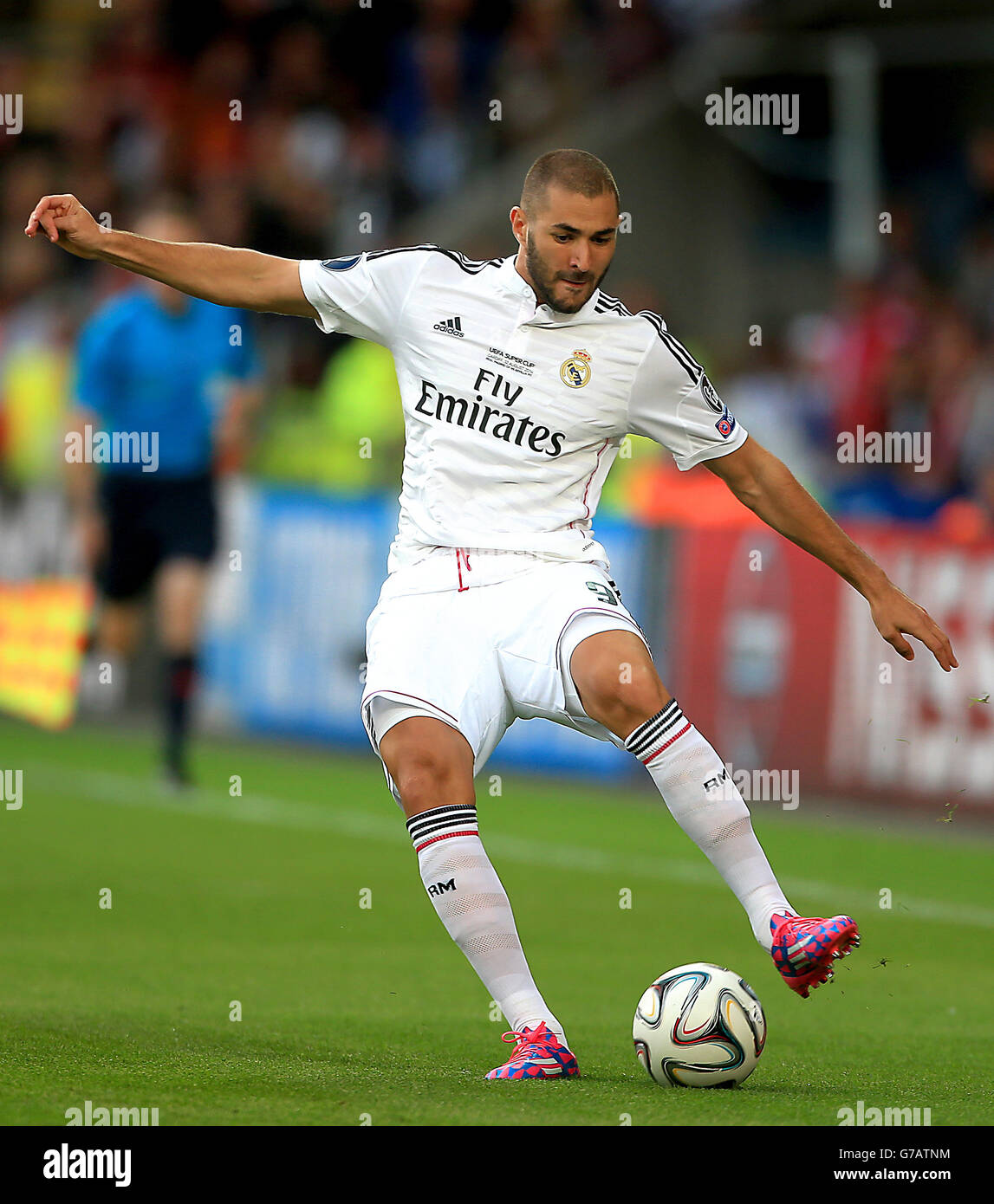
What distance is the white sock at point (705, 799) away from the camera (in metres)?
5.35

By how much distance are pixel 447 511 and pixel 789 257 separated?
46.3ft

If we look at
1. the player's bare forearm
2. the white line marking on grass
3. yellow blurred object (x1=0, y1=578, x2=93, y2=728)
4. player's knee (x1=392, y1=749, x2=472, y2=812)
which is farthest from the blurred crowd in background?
player's knee (x1=392, y1=749, x2=472, y2=812)

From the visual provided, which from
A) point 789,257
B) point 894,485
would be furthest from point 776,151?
point 894,485

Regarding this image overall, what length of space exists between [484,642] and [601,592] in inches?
13.5

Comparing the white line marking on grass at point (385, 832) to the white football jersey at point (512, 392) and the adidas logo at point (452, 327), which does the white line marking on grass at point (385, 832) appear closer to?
the white football jersey at point (512, 392)

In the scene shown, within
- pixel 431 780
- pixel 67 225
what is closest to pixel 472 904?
pixel 431 780

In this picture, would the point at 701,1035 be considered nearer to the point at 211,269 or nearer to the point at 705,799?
the point at 705,799

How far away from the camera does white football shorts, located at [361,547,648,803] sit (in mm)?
5434

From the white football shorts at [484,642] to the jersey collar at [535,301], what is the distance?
63 centimetres

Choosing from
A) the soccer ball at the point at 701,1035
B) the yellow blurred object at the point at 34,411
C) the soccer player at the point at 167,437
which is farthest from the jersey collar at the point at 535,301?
the yellow blurred object at the point at 34,411

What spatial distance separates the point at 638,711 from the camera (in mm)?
5336

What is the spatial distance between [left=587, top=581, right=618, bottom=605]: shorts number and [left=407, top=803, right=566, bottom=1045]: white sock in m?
0.67

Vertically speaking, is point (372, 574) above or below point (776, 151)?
below

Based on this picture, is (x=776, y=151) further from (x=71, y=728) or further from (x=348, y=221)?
(x=71, y=728)
